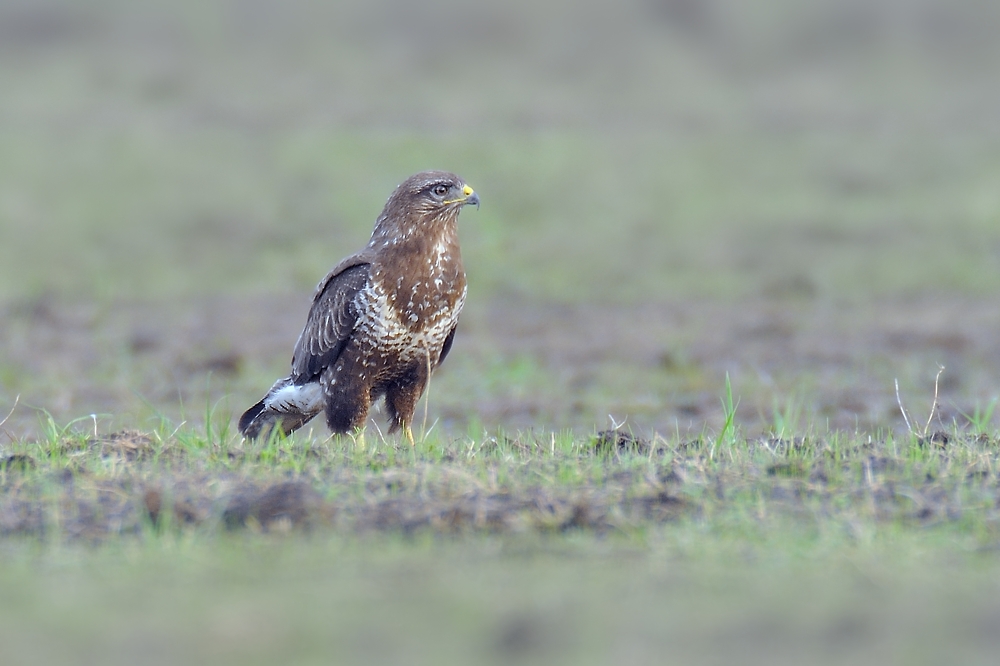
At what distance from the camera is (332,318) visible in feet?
24.1

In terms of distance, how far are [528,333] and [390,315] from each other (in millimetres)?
7331

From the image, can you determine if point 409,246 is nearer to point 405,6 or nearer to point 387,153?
point 387,153

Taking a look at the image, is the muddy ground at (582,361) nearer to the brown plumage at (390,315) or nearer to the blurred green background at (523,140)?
the blurred green background at (523,140)

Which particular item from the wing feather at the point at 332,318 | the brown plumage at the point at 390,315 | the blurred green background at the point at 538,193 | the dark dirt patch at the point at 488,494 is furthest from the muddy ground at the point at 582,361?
the dark dirt patch at the point at 488,494

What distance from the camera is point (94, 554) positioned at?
4492mm

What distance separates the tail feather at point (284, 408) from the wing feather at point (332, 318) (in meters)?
0.08

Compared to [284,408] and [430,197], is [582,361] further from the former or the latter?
[430,197]

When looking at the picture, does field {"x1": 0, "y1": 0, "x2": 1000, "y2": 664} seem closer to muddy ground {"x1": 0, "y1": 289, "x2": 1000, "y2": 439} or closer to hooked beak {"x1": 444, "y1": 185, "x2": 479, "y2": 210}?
muddy ground {"x1": 0, "y1": 289, "x2": 1000, "y2": 439}

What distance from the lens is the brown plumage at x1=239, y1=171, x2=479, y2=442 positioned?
283 inches

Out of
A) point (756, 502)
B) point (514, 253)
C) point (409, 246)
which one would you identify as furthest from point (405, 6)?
point (756, 502)

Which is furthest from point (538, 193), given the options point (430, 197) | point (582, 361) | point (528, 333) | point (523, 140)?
point (430, 197)

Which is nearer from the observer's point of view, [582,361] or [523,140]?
[582,361]

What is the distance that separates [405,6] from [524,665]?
30983 mm

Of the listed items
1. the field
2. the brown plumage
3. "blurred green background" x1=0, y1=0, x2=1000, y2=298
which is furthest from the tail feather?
"blurred green background" x1=0, y1=0, x2=1000, y2=298
